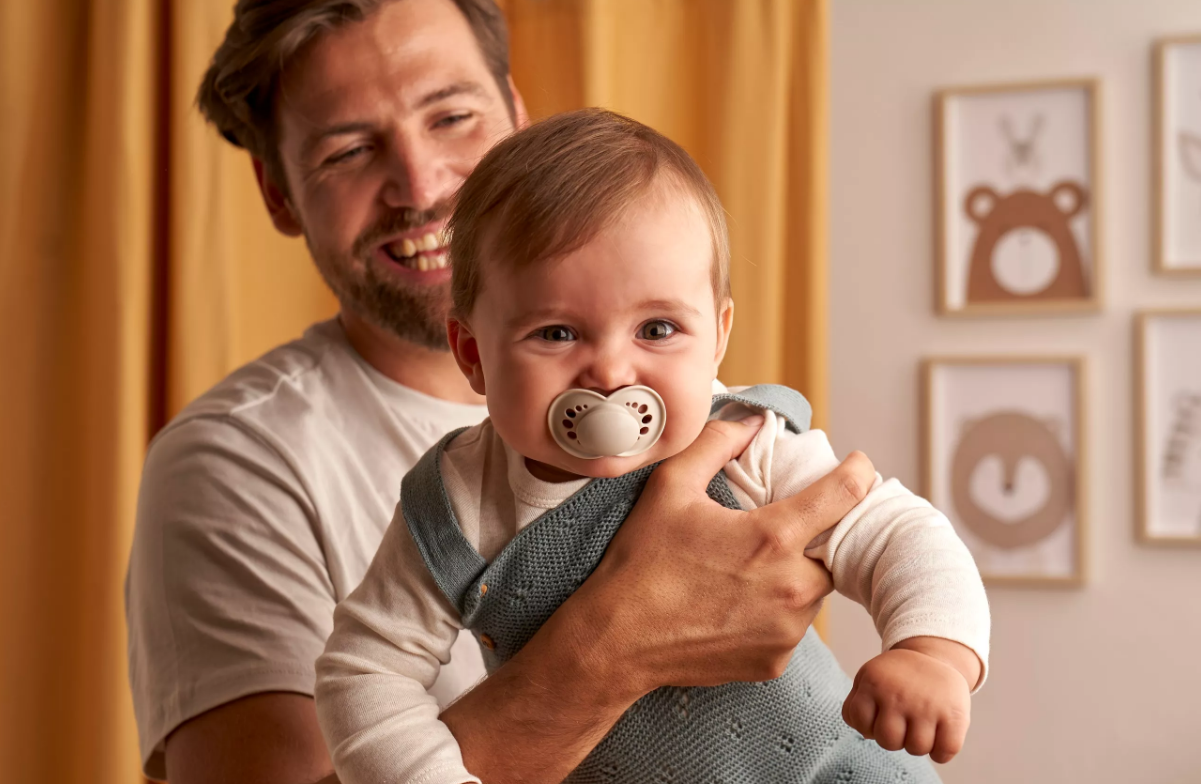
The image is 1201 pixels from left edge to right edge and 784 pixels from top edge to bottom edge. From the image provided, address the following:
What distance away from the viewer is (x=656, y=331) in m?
0.84

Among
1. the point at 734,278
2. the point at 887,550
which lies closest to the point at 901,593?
the point at 887,550

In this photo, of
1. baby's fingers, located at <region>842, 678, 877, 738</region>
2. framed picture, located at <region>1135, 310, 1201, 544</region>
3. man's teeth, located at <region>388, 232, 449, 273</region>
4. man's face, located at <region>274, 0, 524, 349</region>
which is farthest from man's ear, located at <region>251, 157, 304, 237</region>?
framed picture, located at <region>1135, 310, 1201, 544</region>

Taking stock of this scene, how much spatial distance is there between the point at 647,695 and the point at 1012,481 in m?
1.74

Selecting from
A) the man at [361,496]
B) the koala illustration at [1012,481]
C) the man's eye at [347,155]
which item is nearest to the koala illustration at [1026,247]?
the koala illustration at [1012,481]

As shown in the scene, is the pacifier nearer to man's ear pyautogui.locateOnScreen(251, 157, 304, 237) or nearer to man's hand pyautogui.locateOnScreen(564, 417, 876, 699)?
man's hand pyautogui.locateOnScreen(564, 417, 876, 699)

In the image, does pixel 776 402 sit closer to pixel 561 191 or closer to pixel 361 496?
pixel 561 191

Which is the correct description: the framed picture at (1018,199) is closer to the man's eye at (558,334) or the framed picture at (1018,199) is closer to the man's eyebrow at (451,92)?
the man's eyebrow at (451,92)

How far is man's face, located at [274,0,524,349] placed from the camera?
1383 millimetres

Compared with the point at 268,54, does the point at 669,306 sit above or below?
below

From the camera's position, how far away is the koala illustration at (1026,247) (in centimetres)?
238

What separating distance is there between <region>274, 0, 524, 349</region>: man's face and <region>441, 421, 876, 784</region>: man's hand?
60 cm

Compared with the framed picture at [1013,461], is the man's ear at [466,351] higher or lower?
higher

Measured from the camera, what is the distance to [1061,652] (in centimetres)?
240

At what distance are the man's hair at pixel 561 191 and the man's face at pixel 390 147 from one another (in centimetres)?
49
